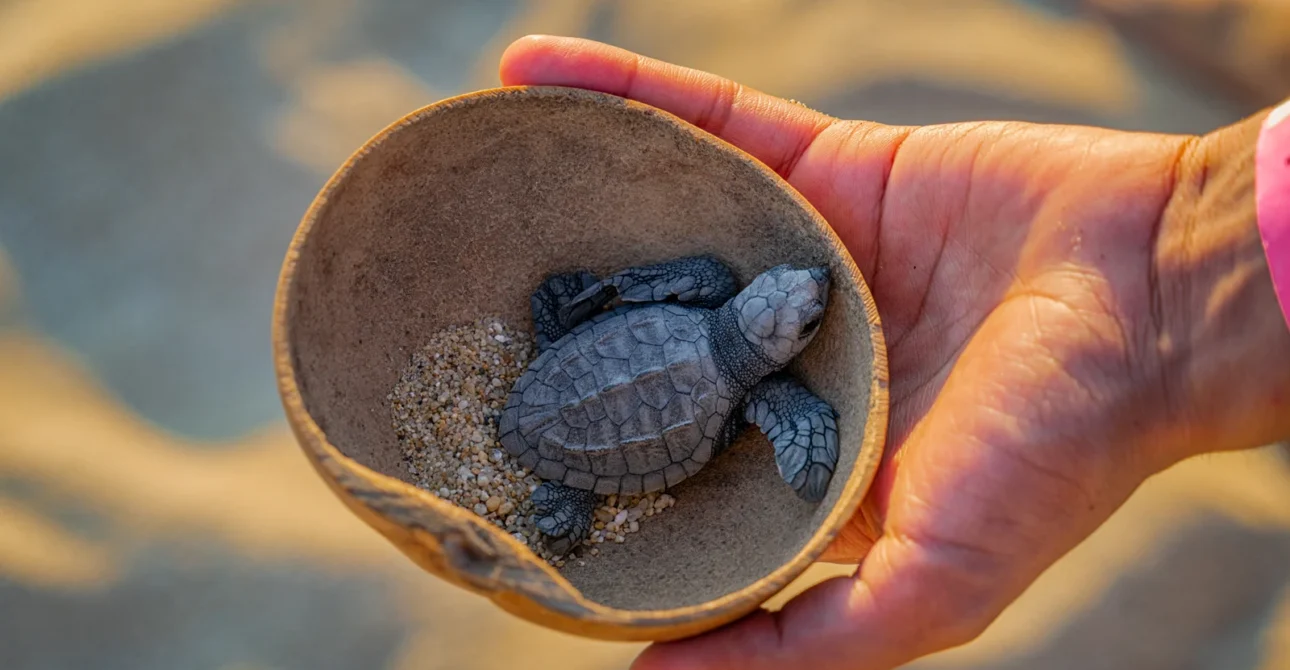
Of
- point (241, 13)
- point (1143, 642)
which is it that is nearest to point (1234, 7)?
point (1143, 642)

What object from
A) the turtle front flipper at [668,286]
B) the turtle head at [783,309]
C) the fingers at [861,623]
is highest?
the turtle front flipper at [668,286]

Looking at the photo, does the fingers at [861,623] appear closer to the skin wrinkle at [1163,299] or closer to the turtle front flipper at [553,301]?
the skin wrinkle at [1163,299]

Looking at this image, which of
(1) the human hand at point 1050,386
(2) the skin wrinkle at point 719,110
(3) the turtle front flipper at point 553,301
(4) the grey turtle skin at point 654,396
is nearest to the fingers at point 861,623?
(1) the human hand at point 1050,386

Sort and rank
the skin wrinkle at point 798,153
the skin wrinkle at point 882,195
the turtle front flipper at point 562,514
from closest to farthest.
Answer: the turtle front flipper at point 562,514 → the skin wrinkle at point 882,195 → the skin wrinkle at point 798,153

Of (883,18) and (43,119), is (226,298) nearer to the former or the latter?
(43,119)

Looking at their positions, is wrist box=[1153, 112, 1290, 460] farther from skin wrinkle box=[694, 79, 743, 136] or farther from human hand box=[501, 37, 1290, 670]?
skin wrinkle box=[694, 79, 743, 136]

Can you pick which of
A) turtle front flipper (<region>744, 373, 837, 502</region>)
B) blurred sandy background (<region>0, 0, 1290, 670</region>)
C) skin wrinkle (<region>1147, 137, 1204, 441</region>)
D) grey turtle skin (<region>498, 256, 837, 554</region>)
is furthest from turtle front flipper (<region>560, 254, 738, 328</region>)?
blurred sandy background (<region>0, 0, 1290, 670</region>)

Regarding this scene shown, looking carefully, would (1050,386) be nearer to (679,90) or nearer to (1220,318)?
(1220,318)
